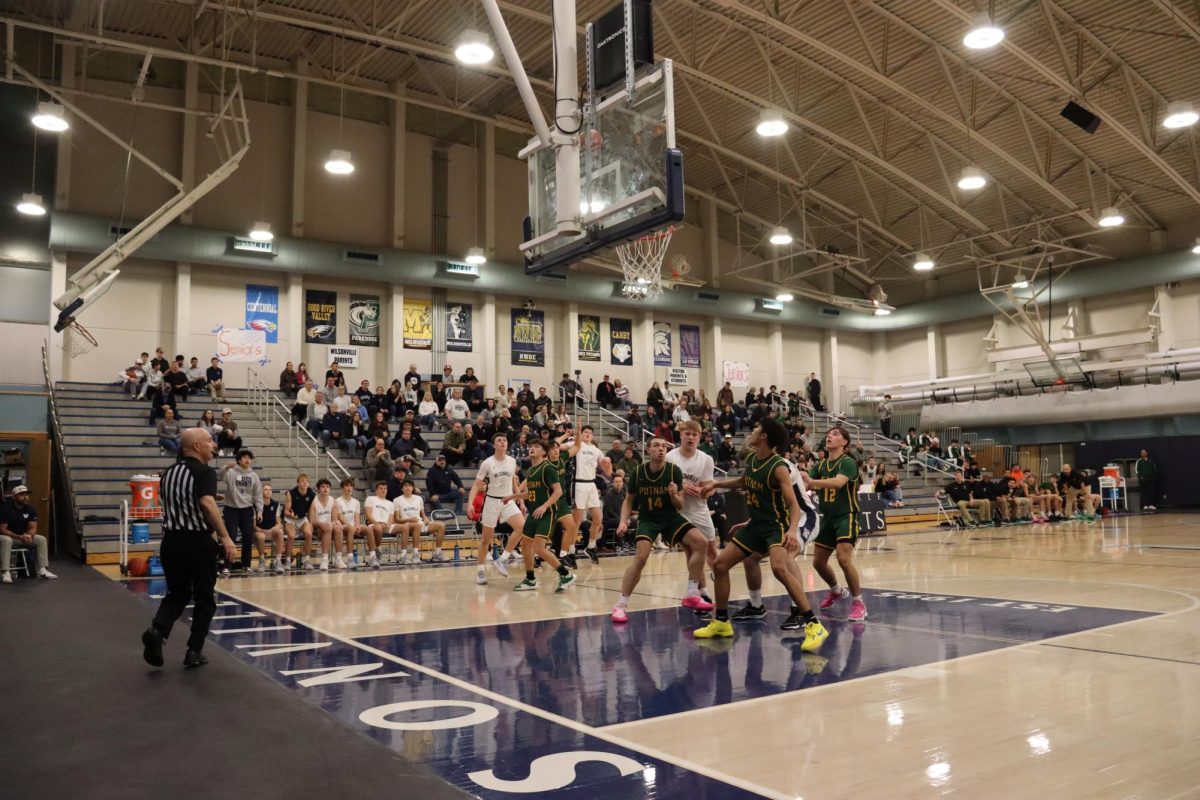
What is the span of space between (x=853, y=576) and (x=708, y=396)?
24641 millimetres

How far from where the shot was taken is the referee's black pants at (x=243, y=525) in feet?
42.5

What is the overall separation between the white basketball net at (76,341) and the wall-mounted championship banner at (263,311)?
391 cm

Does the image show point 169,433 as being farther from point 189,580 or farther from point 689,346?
point 689,346

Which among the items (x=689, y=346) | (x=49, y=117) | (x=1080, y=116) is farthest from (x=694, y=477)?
(x=689, y=346)

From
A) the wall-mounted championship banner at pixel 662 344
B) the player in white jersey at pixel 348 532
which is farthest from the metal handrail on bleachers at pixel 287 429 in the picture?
the wall-mounted championship banner at pixel 662 344

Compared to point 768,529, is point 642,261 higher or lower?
higher

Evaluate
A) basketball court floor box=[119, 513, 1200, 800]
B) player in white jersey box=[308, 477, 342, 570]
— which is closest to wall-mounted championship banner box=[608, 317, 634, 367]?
player in white jersey box=[308, 477, 342, 570]

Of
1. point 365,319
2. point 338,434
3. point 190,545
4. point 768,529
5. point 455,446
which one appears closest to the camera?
point 190,545

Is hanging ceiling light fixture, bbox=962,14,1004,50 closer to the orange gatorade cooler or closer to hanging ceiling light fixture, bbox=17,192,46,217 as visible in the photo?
the orange gatorade cooler

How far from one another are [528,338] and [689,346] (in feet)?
21.9

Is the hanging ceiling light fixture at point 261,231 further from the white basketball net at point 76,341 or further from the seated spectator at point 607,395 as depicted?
the seated spectator at point 607,395

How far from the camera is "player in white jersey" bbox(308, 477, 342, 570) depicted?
1382 cm

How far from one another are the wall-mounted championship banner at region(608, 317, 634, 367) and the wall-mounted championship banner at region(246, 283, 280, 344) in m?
11.1

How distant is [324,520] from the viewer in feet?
45.7
